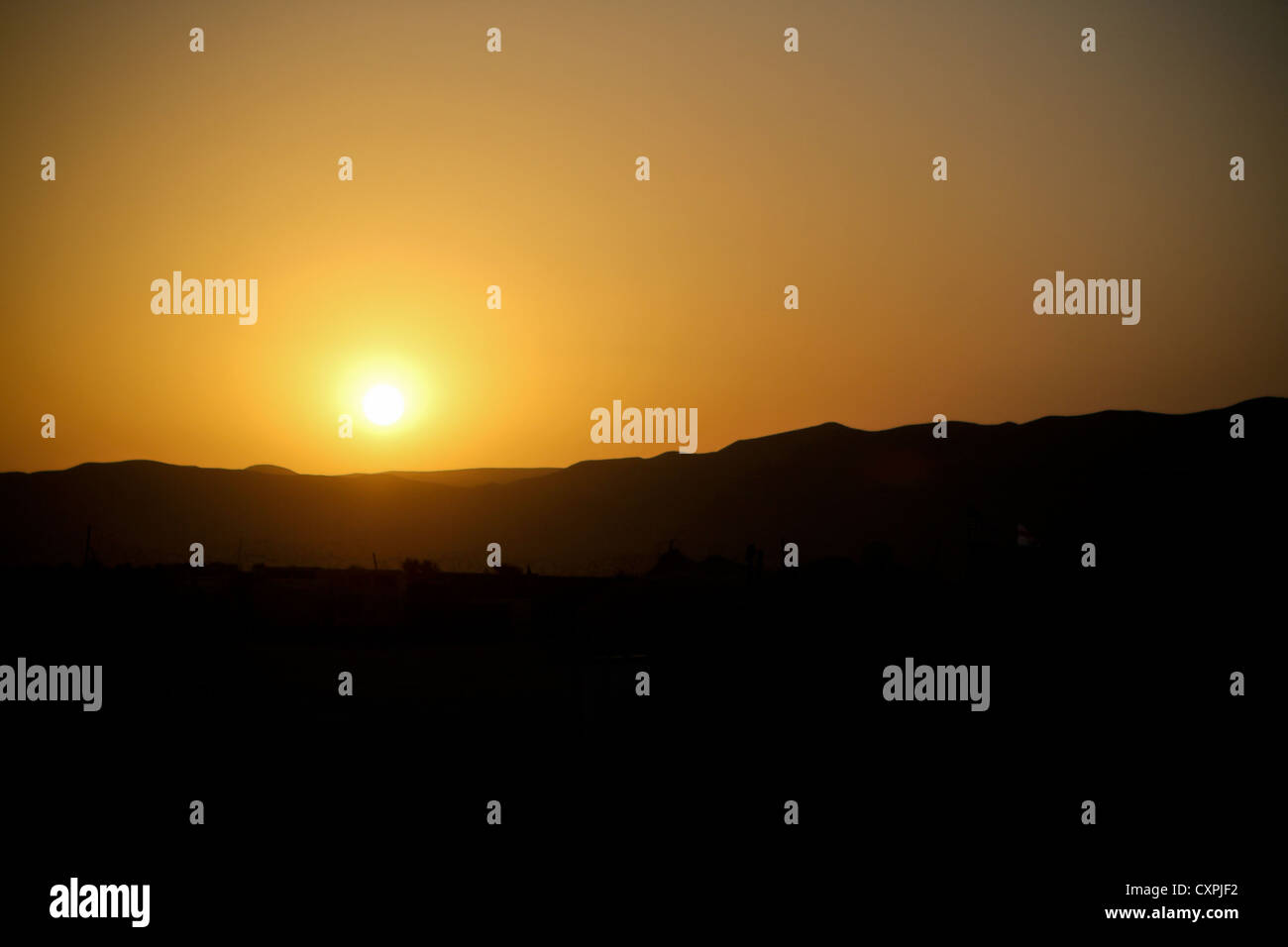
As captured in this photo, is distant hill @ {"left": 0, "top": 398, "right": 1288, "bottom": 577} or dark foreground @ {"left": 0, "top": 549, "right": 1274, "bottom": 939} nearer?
dark foreground @ {"left": 0, "top": 549, "right": 1274, "bottom": 939}

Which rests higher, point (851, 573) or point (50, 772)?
point (851, 573)

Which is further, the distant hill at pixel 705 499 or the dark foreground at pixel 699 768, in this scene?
the distant hill at pixel 705 499

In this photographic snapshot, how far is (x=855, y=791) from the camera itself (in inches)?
510

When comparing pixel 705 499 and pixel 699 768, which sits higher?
pixel 705 499

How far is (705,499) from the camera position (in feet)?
343

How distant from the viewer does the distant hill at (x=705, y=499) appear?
79375 millimetres

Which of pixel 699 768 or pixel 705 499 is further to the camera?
pixel 705 499

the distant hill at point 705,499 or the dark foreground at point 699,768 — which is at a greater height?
the distant hill at point 705,499

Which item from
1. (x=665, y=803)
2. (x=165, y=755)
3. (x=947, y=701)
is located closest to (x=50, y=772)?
(x=165, y=755)

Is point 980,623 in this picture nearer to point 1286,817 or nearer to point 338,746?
point 1286,817

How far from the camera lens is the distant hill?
7938cm

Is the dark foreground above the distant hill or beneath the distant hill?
beneath

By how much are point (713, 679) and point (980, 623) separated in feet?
20.3
